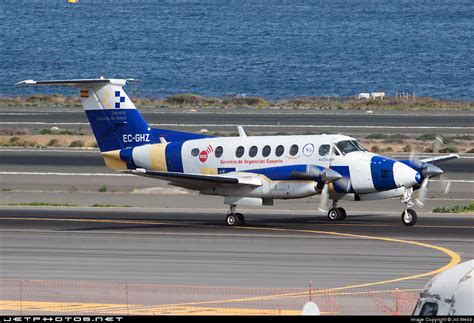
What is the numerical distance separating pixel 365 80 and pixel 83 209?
119 m

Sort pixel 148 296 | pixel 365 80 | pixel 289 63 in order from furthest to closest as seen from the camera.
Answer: pixel 289 63 < pixel 365 80 < pixel 148 296

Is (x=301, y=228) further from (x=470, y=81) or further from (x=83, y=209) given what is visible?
(x=470, y=81)

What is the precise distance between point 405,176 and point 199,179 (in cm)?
612

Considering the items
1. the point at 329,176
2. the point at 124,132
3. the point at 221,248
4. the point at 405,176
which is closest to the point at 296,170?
the point at 329,176

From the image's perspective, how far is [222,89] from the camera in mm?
146125

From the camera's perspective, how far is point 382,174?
35.1 meters

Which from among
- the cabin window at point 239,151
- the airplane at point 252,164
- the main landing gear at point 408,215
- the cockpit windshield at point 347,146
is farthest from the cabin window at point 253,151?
the main landing gear at point 408,215

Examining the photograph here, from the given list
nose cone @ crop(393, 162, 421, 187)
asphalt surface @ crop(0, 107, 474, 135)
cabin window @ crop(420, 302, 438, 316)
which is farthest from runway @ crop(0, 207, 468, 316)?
asphalt surface @ crop(0, 107, 474, 135)

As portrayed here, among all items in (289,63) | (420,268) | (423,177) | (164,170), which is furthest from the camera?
(289,63)

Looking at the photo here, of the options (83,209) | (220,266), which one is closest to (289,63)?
(83,209)

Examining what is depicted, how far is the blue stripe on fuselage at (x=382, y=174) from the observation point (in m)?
35.0

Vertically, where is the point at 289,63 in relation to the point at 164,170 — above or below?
above

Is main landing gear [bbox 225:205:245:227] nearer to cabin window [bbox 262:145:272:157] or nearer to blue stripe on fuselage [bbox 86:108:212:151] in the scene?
cabin window [bbox 262:145:272:157]

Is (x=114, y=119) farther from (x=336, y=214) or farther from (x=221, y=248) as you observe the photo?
(x=221, y=248)
